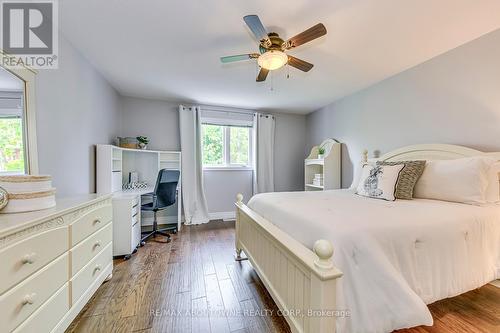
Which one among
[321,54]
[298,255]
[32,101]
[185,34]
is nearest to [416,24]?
[321,54]

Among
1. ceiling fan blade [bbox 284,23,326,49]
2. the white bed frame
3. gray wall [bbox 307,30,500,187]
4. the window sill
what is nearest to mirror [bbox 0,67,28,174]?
the white bed frame

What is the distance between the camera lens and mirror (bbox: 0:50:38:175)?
1.34 metres

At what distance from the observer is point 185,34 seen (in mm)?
1915

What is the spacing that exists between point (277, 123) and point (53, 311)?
421 cm

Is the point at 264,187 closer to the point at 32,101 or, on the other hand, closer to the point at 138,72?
the point at 138,72

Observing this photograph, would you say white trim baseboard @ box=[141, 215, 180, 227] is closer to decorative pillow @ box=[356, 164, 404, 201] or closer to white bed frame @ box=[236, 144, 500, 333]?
white bed frame @ box=[236, 144, 500, 333]

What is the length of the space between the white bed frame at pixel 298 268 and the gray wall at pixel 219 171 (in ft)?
6.51

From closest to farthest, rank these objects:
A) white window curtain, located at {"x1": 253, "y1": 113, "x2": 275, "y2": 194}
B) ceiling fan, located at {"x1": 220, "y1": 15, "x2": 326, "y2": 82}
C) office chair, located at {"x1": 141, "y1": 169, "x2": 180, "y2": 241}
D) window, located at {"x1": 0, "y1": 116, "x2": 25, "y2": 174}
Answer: window, located at {"x1": 0, "y1": 116, "x2": 25, "y2": 174} → ceiling fan, located at {"x1": 220, "y1": 15, "x2": 326, "y2": 82} → office chair, located at {"x1": 141, "y1": 169, "x2": 180, "y2": 241} → white window curtain, located at {"x1": 253, "y1": 113, "x2": 275, "y2": 194}

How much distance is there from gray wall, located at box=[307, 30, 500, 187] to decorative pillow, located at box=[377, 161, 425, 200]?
54cm

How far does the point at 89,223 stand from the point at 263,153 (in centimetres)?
326

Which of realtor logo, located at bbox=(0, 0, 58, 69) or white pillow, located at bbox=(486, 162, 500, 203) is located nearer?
realtor logo, located at bbox=(0, 0, 58, 69)

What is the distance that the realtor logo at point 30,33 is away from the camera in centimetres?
144

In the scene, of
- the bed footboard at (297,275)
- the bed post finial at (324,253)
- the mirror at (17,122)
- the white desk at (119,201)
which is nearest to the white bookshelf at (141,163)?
the white desk at (119,201)

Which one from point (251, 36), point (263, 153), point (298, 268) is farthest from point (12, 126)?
point (263, 153)
